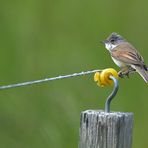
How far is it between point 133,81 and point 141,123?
531mm

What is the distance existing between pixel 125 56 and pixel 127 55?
0.08ft

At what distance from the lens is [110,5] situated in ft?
26.3

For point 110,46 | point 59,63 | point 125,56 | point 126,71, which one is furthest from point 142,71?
point 59,63

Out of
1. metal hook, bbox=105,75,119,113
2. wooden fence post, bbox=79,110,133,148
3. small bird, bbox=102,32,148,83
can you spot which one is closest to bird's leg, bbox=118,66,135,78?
small bird, bbox=102,32,148,83

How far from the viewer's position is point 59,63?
746 cm

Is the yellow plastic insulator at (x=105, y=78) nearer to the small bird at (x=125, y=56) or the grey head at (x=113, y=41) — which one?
the small bird at (x=125, y=56)

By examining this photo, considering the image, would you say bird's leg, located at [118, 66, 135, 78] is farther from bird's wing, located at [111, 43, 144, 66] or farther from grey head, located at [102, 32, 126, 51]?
grey head, located at [102, 32, 126, 51]

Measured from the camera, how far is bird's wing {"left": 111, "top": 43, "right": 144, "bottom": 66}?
6647 millimetres

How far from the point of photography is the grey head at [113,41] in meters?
7.03

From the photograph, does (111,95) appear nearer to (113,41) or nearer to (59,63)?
(113,41)

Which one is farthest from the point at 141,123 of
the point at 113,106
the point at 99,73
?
the point at 99,73

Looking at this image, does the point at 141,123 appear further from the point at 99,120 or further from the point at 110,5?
the point at 99,120

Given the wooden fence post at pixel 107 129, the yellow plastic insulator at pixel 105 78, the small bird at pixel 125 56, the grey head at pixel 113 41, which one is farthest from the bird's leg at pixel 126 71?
the wooden fence post at pixel 107 129

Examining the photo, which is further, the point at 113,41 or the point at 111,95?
the point at 113,41
